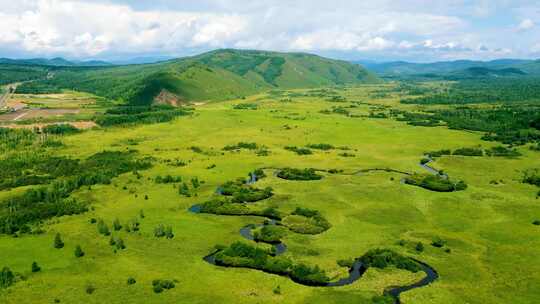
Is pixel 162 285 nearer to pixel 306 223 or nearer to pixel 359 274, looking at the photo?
pixel 359 274

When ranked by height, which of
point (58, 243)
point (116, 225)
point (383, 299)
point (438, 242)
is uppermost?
point (116, 225)

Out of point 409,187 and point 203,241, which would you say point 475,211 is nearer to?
point 409,187

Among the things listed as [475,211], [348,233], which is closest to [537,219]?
[475,211]

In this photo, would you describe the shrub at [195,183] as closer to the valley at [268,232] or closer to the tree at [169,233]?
the valley at [268,232]

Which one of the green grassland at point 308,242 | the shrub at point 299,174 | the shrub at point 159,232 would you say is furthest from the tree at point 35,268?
the shrub at point 299,174

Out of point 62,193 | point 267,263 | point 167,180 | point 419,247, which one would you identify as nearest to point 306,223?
point 267,263

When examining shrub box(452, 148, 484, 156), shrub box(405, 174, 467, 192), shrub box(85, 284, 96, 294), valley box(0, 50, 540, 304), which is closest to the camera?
shrub box(85, 284, 96, 294)

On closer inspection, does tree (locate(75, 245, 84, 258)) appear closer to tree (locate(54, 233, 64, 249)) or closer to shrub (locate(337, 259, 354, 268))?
tree (locate(54, 233, 64, 249))

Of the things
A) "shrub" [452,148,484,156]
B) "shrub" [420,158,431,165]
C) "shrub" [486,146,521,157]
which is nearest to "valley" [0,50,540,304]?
"shrub" [420,158,431,165]
